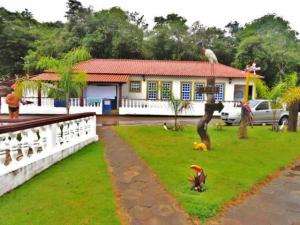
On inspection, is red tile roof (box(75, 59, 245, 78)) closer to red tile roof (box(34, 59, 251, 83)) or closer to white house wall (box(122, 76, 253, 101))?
red tile roof (box(34, 59, 251, 83))

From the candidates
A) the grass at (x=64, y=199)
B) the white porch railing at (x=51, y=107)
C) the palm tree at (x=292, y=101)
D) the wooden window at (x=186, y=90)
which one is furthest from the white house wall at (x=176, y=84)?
the grass at (x=64, y=199)

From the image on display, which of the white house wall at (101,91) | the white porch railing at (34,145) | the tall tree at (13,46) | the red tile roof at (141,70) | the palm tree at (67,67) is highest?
the tall tree at (13,46)

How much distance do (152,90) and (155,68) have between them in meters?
1.97

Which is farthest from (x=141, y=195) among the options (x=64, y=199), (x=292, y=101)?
(x=292, y=101)

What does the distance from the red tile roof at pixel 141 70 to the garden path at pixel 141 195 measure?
19.3 m

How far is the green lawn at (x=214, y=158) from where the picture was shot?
8086 mm

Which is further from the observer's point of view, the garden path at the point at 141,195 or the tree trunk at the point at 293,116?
the tree trunk at the point at 293,116

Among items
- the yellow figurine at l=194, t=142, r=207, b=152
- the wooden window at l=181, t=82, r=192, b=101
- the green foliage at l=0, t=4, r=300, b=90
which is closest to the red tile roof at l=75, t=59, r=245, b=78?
the wooden window at l=181, t=82, r=192, b=101

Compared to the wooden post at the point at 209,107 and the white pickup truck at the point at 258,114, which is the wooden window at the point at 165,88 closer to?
the white pickup truck at the point at 258,114

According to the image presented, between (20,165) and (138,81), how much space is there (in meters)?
23.4

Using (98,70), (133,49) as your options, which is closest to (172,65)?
(98,70)

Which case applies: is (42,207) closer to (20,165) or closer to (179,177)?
(20,165)

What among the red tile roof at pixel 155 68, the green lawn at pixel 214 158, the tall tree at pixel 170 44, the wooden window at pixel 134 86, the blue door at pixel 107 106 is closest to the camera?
the green lawn at pixel 214 158

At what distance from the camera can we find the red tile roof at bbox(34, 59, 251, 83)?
3086cm
